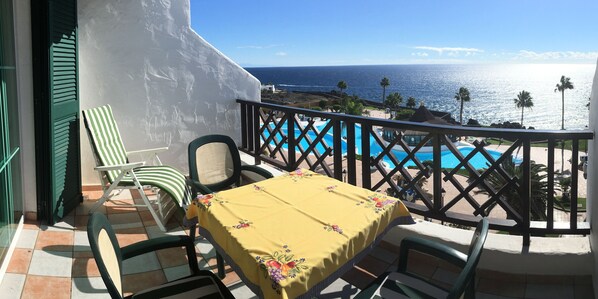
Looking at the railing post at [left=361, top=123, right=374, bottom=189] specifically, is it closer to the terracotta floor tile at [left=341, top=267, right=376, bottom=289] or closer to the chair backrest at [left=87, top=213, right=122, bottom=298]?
the terracotta floor tile at [left=341, top=267, right=376, bottom=289]

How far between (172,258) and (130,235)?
26.1 inches

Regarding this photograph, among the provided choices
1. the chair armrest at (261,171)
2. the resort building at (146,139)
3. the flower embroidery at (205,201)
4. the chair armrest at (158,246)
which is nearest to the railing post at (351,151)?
the resort building at (146,139)

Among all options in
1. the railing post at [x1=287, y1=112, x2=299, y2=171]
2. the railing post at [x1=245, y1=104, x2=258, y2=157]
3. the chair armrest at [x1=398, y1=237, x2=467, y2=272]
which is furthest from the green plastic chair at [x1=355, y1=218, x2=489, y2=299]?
the railing post at [x1=245, y1=104, x2=258, y2=157]

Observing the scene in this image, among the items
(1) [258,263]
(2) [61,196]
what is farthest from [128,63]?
(1) [258,263]

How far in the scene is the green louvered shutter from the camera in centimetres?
341

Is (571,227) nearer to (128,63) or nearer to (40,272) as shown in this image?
(40,272)

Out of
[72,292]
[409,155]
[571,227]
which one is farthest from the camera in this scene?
[409,155]

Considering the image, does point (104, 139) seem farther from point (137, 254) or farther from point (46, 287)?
point (137, 254)

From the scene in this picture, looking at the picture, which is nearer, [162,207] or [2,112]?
[2,112]

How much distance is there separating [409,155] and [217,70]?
2.95 m

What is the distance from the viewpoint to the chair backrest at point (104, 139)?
3.78 m

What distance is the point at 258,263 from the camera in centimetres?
155

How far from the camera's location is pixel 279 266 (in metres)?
1.52

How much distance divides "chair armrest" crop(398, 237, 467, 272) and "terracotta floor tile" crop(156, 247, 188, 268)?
5.30 feet
